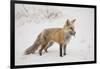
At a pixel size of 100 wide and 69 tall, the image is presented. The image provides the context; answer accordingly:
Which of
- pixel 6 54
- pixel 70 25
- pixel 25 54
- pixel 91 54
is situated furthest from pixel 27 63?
pixel 91 54

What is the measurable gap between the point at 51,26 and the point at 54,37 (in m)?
0.13

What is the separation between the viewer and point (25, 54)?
2.05 m

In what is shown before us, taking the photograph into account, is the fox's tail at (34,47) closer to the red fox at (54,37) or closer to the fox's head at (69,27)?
the red fox at (54,37)

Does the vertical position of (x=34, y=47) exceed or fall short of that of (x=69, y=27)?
it falls short

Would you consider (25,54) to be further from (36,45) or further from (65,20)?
(65,20)

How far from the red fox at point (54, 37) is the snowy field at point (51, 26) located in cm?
4

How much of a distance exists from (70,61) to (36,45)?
1.47 feet

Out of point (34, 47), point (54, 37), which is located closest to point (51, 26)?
point (54, 37)

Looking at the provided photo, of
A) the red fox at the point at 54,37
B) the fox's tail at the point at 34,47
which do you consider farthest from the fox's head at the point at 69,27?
the fox's tail at the point at 34,47

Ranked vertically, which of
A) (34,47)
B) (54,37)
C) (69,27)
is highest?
(69,27)

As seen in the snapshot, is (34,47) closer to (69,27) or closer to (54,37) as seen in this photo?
(54,37)

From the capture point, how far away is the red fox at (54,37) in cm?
209

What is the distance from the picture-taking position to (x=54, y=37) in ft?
7.10

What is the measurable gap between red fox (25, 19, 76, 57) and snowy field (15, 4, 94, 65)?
39 mm
